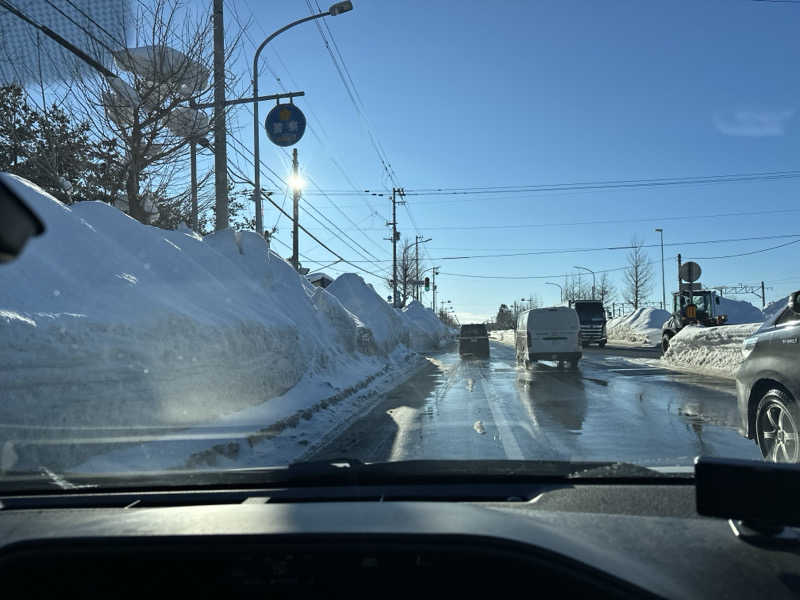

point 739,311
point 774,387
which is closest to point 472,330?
point 774,387

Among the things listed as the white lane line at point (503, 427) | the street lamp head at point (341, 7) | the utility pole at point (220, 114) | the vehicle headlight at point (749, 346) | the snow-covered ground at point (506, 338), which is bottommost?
the white lane line at point (503, 427)

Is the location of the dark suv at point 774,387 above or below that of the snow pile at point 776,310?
below

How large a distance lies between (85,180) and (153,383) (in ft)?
44.3

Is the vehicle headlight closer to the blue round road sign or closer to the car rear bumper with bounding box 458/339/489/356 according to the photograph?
the blue round road sign

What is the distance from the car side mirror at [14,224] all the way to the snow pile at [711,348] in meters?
17.8

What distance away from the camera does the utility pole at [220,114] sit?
13.7 m

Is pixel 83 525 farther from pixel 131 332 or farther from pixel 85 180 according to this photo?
pixel 85 180

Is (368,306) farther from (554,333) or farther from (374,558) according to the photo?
(374,558)

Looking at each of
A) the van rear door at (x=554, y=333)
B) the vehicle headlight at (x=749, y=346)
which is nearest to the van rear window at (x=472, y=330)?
the van rear door at (x=554, y=333)

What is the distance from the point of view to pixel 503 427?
8.29m

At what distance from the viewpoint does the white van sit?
19.5m

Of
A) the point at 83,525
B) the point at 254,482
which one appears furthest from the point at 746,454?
the point at 83,525

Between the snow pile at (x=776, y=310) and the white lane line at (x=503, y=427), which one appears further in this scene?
the white lane line at (x=503, y=427)

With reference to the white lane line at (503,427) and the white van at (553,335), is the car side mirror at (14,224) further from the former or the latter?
the white van at (553,335)
